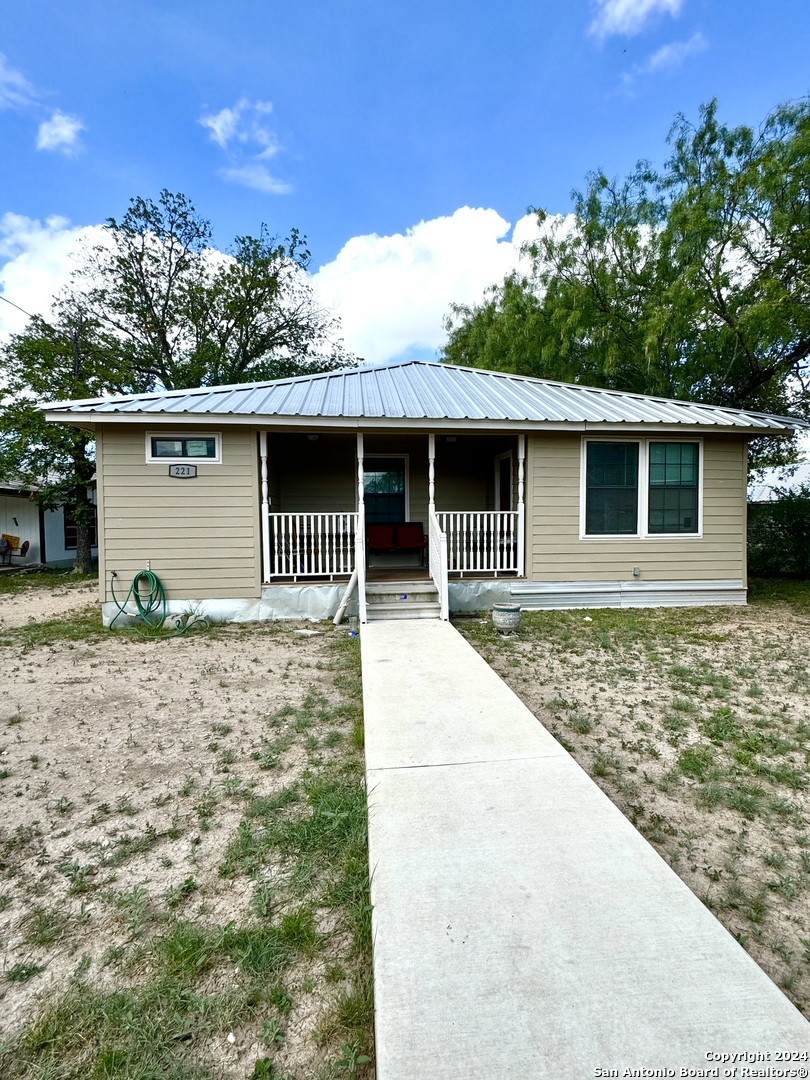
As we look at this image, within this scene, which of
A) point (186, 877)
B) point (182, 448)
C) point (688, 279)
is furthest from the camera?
point (688, 279)

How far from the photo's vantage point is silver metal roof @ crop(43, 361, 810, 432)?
274 inches

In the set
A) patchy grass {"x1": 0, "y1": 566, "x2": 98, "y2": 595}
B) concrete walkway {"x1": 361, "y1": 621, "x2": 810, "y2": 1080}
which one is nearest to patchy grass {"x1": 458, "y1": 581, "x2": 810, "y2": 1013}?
concrete walkway {"x1": 361, "y1": 621, "x2": 810, "y2": 1080}

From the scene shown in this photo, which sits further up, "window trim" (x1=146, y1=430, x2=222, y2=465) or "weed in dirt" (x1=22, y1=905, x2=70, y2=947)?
"window trim" (x1=146, y1=430, x2=222, y2=465)

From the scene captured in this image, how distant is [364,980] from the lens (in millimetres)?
1737

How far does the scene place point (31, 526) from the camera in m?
14.8

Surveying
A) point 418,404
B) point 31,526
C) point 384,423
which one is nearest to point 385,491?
point 418,404

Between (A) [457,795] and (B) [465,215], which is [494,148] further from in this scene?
(A) [457,795]

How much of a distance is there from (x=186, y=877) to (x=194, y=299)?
18.9 meters

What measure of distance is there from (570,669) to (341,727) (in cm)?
248

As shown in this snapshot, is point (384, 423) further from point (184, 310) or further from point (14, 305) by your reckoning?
point (184, 310)

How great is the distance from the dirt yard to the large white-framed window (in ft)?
17.1

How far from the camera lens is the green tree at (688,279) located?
404 inches

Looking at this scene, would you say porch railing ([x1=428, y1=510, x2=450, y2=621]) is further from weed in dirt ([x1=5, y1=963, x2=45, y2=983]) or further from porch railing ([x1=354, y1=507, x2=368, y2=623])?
weed in dirt ([x1=5, y1=963, x2=45, y2=983])

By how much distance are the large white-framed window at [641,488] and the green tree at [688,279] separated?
154 inches
